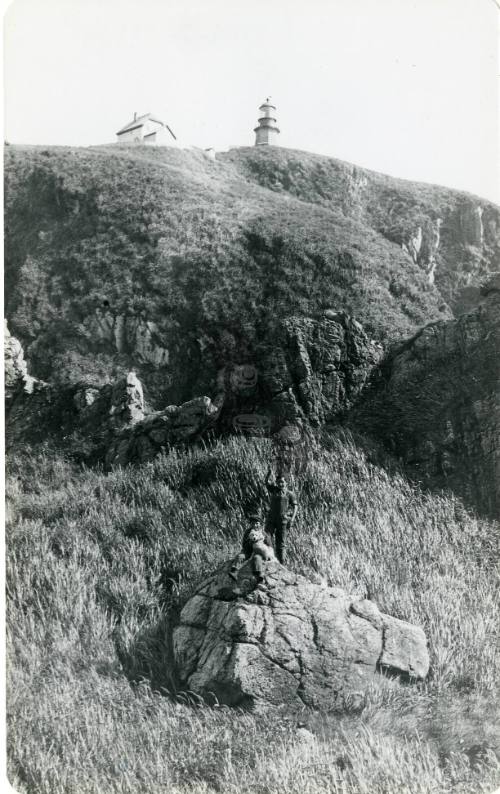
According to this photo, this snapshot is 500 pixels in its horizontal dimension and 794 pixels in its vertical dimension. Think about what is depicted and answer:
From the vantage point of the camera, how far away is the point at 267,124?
803 centimetres

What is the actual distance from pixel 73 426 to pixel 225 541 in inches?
103

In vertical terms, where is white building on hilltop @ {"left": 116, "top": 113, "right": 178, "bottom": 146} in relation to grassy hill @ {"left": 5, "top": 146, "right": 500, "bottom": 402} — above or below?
above

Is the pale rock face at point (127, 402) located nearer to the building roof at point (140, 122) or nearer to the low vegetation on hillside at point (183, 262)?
the low vegetation on hillside at point (183, 262)

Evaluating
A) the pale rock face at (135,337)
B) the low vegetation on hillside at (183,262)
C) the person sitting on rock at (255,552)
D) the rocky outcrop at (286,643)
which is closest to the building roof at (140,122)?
the low vegetation on hillside at (183,262)

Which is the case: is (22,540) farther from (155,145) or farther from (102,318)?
(155,145)

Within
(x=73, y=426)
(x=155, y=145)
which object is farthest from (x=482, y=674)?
(x=155, y=145)

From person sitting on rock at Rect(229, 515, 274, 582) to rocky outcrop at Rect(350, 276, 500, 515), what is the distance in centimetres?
242

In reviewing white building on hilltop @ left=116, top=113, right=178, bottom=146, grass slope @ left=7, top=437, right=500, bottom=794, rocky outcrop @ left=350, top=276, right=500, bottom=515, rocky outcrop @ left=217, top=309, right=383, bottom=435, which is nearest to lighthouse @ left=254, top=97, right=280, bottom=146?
white building on hilltop @ left=116, top=113, right=178, bottom=146

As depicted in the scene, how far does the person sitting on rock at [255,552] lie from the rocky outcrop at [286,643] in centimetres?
7

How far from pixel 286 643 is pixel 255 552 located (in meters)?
0.87

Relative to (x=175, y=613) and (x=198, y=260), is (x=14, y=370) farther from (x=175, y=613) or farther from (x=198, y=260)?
(x=175, y=613)

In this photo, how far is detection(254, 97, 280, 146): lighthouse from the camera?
26.1 ft

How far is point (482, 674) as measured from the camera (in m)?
6.46

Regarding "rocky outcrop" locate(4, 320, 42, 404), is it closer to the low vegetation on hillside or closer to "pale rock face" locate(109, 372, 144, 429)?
the low vegetation on hillside
